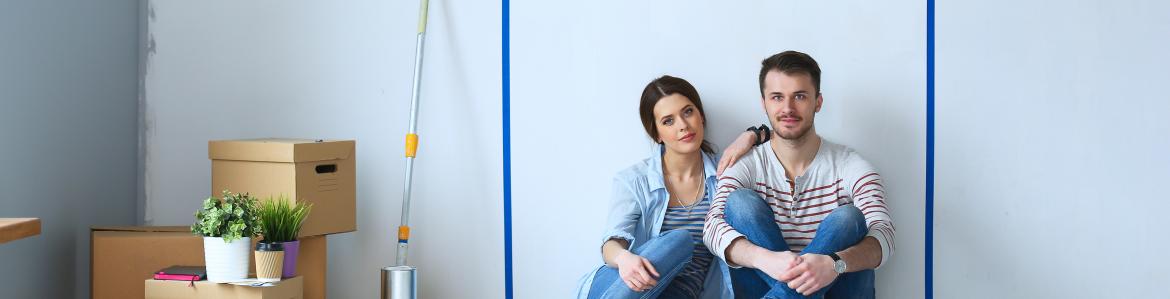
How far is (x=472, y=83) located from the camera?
3.01 m

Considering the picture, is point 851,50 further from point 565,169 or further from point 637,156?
point 565,169

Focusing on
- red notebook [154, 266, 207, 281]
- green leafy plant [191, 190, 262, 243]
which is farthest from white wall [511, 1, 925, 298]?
red notebook [154, 266, 207, 281]

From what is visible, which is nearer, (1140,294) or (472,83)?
(1140,294)

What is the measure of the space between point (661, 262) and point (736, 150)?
0.43 metres

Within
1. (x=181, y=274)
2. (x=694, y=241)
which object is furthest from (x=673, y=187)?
(x=181, y=274)

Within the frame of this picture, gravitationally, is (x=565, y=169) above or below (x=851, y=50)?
below

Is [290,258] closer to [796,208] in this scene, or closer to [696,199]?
[696,199]

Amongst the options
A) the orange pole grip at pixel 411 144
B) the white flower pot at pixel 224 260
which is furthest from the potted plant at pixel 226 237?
the orange pole grip at pixel 411 144

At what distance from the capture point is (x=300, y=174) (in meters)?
2.64

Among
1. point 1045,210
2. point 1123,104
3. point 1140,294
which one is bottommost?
point 1140,294

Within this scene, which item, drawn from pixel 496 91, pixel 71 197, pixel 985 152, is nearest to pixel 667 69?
pixel 496 91

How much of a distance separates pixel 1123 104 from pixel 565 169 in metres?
1.51

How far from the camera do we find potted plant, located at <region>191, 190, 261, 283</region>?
7.83 ft

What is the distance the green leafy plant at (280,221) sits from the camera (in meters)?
2.52
